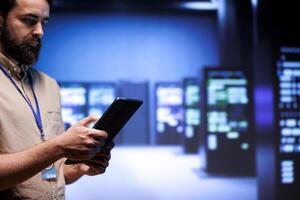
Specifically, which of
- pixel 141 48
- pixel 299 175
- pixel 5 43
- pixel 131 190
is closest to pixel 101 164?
pixel 5 43

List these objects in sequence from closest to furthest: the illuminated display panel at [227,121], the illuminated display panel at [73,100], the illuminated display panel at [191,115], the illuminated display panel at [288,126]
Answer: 1. the illuminated display panel at [288,126]
2. the illuminated display panel at [227,121]
3. the illuminated display panel at [191,115]
4. the illuminated display panel at [73,100]

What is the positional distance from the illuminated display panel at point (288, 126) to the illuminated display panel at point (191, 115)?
5.27 meters

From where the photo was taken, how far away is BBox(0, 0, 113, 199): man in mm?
1390

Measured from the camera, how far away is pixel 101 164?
178cm

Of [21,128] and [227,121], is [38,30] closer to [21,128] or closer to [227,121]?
[21,128]

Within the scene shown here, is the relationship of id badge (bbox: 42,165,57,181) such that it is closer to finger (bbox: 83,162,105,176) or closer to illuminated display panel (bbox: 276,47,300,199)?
finger (bbox: 83,162,105,176)

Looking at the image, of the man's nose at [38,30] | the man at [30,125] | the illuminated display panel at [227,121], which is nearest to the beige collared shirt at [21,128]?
the man at [30,125]

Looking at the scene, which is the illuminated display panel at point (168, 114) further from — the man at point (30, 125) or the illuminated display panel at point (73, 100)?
the man at point (30, 125)

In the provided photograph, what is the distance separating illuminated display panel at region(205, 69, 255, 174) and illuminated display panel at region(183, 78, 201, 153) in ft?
8.18

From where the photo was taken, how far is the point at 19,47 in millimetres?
1620

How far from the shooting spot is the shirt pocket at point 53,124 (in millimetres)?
1657

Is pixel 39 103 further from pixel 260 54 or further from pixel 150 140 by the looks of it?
pixel 150 140

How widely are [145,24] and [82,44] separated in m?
2.10

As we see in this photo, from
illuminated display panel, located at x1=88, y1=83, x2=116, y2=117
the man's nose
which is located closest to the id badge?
the man's nose
